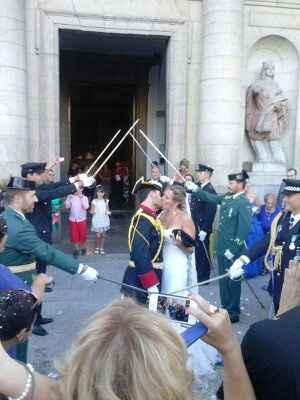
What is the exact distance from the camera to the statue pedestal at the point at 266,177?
895 centimetres

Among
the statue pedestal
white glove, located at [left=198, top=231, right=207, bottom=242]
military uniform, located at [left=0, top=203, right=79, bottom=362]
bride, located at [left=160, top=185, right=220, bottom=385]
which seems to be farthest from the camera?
the statue pedestal

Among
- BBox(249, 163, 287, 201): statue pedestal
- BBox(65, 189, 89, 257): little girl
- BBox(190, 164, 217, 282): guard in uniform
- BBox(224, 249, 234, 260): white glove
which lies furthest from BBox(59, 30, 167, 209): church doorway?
BBox(224, 249, 234, 260): white glove

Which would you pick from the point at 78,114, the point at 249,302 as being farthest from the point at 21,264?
the point at 78,114

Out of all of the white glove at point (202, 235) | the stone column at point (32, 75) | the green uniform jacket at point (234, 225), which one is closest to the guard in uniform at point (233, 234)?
the green uniform jacket at point (234, 225)

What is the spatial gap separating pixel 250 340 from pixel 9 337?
1064 millimetres

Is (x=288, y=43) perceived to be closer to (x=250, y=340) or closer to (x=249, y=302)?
(x=249, y=302)

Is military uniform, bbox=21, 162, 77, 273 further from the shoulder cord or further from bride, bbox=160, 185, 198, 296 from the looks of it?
the shoulder cord

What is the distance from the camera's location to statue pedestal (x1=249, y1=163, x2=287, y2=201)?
895 centimetres

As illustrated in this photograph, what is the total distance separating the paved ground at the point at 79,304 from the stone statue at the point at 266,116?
11.6ft

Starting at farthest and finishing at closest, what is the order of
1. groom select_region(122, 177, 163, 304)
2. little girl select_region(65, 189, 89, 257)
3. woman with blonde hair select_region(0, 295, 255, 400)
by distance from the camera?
1. little girl select_region(65, 189, 89, 257)
2. groom select_region(122, 177, 163, 304)
3. woman with blonde hair select_region(0, 295, 255, 400)

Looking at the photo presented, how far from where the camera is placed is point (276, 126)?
29.9ft

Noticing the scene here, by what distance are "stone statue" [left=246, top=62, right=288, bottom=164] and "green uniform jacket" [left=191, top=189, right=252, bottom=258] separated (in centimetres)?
431

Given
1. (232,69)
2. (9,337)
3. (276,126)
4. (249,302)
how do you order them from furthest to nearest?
(276,126) → (232,69) → (249,302) → (9,337)

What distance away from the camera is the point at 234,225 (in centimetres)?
526
